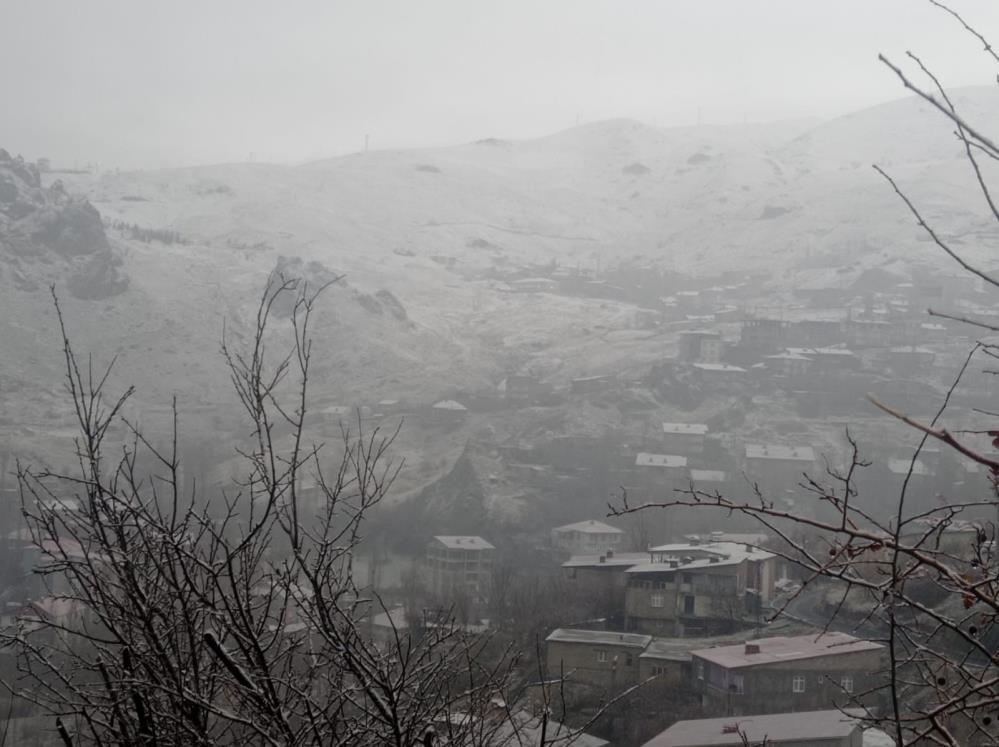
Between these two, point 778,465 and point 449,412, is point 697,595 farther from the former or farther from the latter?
point 449,412

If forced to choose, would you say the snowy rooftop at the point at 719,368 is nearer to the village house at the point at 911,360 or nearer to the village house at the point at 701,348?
the village house at the point at 701,348

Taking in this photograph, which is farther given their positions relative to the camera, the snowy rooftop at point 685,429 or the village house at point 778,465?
the snowy rooftop at point 685,429

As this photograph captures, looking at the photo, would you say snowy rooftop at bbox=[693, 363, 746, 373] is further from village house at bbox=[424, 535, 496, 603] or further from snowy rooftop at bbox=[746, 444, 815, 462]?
village house at bbox=[424, 535, 496, 603]

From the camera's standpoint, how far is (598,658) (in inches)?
651

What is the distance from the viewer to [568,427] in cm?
3806

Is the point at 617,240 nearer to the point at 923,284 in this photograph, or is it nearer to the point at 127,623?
the point at 923,284

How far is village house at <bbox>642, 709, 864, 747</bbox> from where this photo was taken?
A: 11180 millimetres

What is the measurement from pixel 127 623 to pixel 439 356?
49.7 metres

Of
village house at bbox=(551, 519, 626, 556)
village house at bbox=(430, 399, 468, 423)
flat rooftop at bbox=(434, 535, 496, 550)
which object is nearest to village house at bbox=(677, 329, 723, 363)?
village house at bbox=(430, 399, 468, 423)

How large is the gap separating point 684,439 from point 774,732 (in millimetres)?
25097

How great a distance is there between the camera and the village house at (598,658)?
53.1 ft

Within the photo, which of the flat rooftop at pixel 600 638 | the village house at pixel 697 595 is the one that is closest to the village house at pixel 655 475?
the village house at pixel 697 595

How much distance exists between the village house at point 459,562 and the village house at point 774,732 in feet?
40.4

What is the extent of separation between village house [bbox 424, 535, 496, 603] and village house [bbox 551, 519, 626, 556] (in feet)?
7.11
